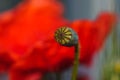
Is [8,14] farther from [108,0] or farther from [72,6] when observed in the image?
[72,6]

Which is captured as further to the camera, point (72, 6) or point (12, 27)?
point (72, 6)

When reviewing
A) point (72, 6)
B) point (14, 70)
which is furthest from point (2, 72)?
point (72, 6)

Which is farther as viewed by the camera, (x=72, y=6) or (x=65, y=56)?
(x=72, y=6)

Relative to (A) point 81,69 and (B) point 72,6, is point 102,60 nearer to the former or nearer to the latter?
(A) point 81,69

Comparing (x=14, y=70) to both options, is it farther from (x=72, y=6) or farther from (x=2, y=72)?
(x=72, y=6)

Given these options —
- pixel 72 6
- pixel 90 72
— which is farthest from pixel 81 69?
pixel 72 6
